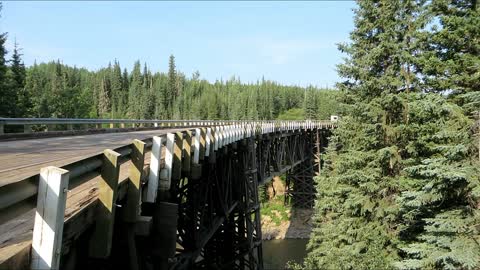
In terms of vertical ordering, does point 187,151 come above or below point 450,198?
above

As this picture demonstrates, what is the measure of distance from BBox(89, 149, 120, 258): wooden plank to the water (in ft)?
106

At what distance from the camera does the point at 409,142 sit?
15688 mm

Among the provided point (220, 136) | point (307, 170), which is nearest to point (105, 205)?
point (220, 136)

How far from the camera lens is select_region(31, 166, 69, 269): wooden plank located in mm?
2406

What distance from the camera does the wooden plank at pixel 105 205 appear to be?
379 centimetres

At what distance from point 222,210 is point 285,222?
37384 mm

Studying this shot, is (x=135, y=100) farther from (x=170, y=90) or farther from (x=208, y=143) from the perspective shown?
(x=208, y=143)

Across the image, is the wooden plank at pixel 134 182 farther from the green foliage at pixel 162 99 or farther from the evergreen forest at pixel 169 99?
the green foliage at pixel 162 99

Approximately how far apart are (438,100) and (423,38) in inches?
243

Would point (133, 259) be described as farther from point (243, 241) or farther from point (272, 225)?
point (272, 225)

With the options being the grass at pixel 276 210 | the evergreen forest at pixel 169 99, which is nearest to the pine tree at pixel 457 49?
the grass at pixel 276 210

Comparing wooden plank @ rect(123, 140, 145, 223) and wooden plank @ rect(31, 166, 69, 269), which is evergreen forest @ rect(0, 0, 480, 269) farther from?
wooden plank @ rect(31, 166, 69, 269)

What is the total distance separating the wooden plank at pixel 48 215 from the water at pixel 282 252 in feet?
111

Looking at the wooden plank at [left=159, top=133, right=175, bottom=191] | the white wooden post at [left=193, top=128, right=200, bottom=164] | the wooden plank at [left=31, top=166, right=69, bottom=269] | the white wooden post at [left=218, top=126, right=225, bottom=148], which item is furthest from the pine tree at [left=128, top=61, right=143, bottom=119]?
the wooden plank at [left=31, top=166, right=69, bottom=269]
